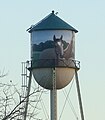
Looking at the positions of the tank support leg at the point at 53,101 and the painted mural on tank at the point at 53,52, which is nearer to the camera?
the tank support leg at the point at 53,101

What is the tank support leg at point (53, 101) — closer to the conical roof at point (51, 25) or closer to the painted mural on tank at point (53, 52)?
A: the painted mural on tank at point (53, 52)

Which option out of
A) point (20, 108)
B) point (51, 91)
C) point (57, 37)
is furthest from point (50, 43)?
point (20, 108)

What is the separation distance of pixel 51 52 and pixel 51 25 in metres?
1.80

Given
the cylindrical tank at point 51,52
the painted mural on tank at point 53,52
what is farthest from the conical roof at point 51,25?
the painted mural on tank at point 53,52

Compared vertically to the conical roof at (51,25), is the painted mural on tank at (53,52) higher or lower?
lower

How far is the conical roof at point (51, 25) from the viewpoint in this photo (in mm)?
43031

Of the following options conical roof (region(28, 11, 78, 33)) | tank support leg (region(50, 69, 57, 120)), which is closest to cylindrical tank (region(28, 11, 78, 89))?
conical roof (region(28, 11, 78, 33))

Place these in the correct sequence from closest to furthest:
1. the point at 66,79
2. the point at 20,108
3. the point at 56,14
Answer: the point at 20,108 < the point at 66,79 < the point at 56,14

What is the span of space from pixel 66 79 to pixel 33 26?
4.38 m

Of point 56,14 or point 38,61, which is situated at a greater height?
point 56,14

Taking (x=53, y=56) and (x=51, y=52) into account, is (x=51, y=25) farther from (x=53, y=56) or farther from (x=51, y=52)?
(x=53, y=56)

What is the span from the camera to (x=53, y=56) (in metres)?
43.3

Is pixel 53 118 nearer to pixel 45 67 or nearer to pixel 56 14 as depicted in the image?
pixel 45 67

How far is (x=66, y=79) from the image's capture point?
42.8 m
